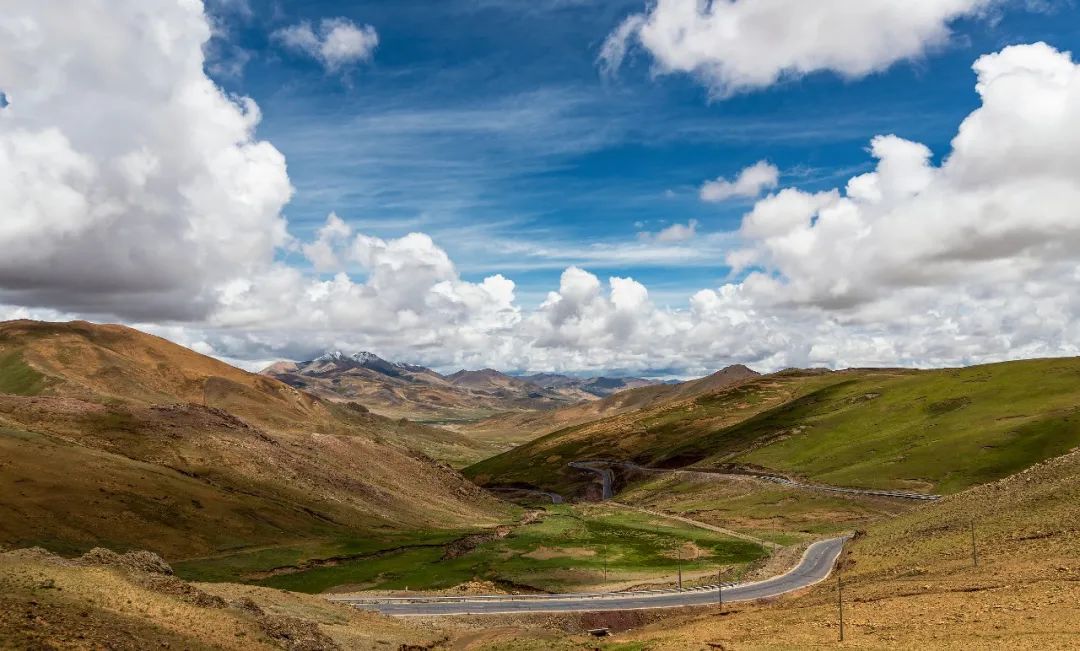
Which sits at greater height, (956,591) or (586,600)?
(956,591)

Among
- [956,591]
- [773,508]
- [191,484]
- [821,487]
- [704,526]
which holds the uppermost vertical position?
[191,484]

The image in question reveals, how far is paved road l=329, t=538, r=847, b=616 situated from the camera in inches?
2621

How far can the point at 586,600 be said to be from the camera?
71.1 meters

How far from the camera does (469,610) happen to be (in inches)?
2628

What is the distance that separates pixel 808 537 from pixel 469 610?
69.7 metres

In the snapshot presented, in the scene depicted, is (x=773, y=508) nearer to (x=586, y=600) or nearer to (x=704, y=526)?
(x=704, y=526)

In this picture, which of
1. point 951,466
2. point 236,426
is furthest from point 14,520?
point 951,466

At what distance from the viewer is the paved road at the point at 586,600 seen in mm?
66562

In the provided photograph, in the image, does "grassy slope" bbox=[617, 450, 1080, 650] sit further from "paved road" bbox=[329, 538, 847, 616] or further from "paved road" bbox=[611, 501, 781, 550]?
"paved road" bbox=[611, 501, 781, 550]

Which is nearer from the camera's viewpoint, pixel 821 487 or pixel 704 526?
pixel 704 526

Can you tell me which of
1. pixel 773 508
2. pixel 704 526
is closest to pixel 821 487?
pixel 773 508

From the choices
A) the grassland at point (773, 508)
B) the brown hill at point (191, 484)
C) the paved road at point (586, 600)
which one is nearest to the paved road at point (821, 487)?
the grassland at point (773, 508)

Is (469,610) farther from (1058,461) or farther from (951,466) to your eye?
(951,466)

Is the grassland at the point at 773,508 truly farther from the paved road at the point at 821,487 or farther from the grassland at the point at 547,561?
the grassland at the point at 547,561
